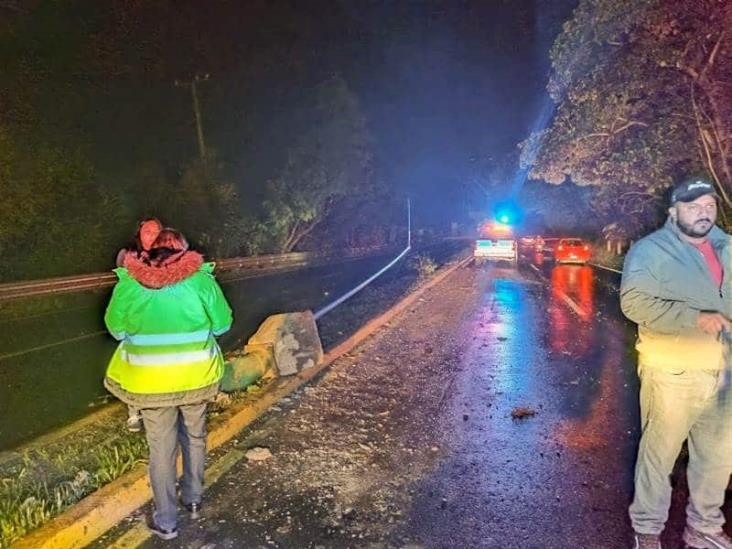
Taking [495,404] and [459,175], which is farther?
[459,175]

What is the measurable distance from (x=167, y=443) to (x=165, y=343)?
0.70 meters

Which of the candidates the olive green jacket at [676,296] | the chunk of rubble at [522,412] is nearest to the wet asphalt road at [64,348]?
the chunk of rubble at [522,412]

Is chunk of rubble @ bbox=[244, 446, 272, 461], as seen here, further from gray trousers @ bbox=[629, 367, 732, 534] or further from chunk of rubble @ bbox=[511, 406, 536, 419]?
gray trousers @ bbox=[629, 367, 732, 534]

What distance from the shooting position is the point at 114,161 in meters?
29.1

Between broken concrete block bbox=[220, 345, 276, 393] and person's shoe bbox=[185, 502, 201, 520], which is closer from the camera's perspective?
person's shoe bbox=[185, 502, 201, 520]

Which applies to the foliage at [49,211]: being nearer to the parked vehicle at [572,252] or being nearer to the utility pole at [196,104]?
the utility pole at [196,104]

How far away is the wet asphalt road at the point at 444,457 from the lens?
161 inches

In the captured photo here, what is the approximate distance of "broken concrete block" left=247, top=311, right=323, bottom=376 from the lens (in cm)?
764

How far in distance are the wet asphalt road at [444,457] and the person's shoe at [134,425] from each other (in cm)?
97

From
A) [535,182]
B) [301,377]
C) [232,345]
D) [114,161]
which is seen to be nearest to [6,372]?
[232,345]

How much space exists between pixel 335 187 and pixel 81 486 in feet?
122

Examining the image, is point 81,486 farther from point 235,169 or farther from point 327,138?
point 327,138

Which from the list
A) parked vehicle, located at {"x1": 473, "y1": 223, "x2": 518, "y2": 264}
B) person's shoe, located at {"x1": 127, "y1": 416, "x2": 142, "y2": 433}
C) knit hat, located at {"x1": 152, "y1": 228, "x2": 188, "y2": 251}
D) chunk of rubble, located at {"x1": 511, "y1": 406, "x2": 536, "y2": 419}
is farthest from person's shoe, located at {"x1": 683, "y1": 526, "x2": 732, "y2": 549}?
parked vehicle, located at {"x1": 473, "y1": 223, "x2": 518, "y2": 264}

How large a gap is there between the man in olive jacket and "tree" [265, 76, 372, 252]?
34273 mm
